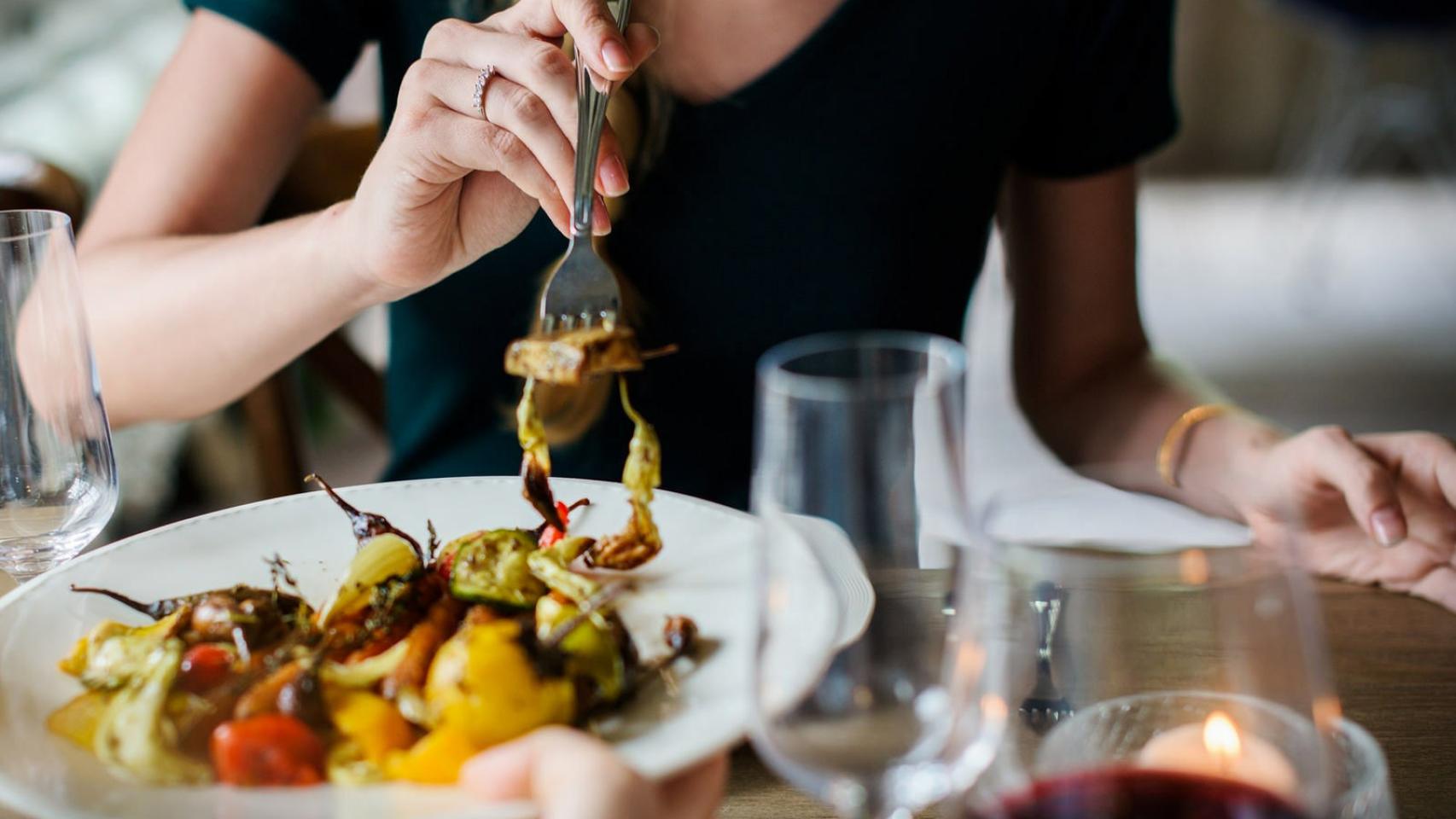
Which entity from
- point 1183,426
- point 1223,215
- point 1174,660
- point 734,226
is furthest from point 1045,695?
point 1223,215

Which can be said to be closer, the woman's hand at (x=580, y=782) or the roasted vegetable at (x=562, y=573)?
the woman's hand at (x=580, y=782)

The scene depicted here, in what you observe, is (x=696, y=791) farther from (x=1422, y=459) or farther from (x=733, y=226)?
(x=733, y=226)

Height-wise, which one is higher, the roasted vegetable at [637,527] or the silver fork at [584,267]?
the silver fork at [584,267]

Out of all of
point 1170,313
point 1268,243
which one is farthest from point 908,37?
point 1268,243

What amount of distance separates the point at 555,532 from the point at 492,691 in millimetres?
191

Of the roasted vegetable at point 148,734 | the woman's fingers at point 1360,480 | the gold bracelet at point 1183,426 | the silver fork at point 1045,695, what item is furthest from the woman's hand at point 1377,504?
the roasted vegetable at point 148,734

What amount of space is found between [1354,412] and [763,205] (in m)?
2.37

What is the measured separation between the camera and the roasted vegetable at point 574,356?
0.65 metres

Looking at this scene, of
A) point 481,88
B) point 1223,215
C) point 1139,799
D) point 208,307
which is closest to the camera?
point 1139,799

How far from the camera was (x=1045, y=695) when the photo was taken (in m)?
0.56

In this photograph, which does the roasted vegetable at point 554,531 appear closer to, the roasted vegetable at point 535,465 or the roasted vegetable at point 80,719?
the roasted vegetable at point 535,465

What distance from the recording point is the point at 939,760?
1.36 feet

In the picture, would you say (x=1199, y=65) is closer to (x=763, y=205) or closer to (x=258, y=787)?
(x=763, y=205)

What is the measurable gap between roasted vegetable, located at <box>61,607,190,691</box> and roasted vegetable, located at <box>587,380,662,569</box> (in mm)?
196
